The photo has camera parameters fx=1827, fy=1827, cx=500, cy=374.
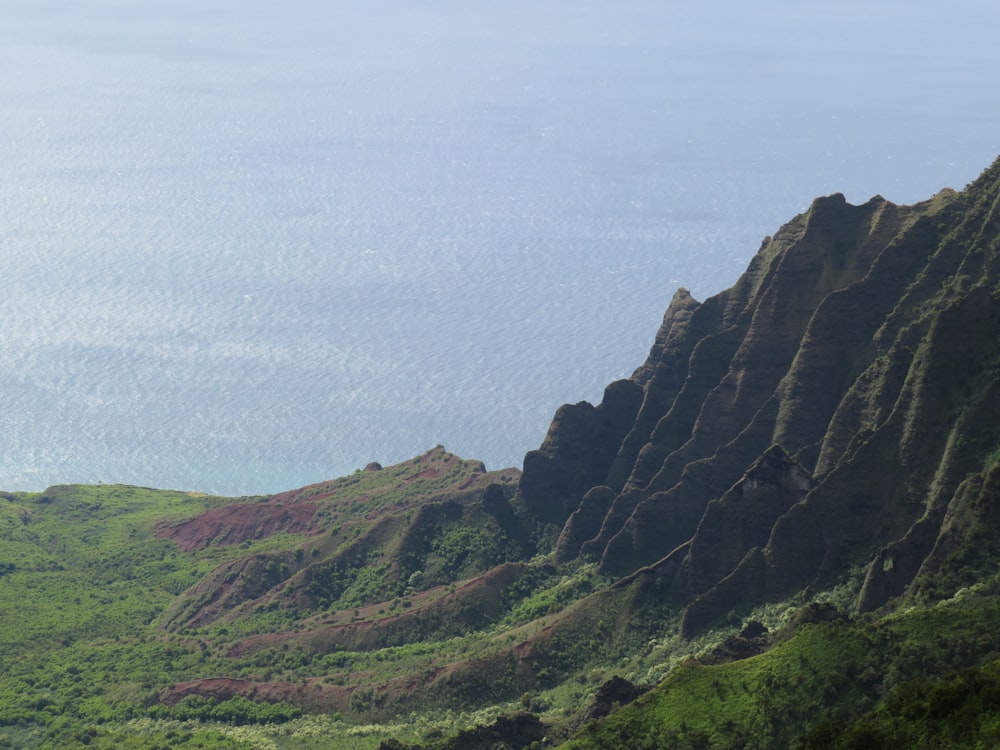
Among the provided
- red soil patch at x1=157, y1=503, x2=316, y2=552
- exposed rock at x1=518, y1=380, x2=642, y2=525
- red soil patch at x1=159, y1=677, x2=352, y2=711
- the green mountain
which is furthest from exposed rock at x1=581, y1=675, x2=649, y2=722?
red soil patch at x1=157, y1=503, x2=316, y2=552

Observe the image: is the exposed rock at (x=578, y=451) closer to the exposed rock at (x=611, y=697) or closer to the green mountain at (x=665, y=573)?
the green mountain at (x=665, y=573)

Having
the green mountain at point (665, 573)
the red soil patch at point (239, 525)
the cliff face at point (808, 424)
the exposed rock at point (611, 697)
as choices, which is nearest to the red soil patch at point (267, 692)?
the green mountain at point (665, 573)

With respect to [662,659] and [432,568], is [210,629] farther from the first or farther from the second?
[662,659]

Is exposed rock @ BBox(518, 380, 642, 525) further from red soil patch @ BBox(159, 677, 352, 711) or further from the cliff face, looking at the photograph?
red soil patch @ BBox(159, 677, 352, 711)

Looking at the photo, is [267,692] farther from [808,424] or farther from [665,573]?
[808,424]

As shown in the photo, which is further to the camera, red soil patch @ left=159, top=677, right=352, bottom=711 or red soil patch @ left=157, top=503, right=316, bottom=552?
red soil patch @ left=157, top=503, right=316, bottom=552

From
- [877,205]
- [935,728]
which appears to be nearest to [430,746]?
[935,728]
